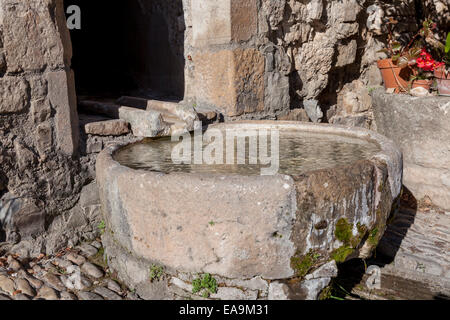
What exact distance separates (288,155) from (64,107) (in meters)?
1.32

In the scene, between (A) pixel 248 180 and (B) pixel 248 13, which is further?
(B) pixel 248 13

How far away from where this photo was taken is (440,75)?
10.7 ft

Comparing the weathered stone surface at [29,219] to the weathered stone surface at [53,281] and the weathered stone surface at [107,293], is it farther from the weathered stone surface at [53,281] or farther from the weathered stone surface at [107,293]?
the weathered stone surface at [107,293]

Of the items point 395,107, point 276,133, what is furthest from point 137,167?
point 395,107

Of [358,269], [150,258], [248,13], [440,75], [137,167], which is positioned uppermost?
[248,13]

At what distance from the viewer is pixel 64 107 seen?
7.96 ft

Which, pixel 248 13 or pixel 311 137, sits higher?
pixel 248 13

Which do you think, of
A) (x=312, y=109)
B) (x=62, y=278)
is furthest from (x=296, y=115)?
(x=62, y=278)

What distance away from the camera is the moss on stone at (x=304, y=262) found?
1704 mm

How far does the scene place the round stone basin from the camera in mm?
1638

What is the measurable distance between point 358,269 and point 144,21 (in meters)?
3.07

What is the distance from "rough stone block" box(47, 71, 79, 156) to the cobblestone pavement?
63cm

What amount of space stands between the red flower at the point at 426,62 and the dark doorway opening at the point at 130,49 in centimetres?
199
